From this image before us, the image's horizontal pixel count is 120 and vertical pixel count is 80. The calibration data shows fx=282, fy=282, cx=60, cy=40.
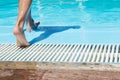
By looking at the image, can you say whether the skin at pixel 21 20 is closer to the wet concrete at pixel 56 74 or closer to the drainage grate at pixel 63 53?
the drainage grate at pixel 63 53

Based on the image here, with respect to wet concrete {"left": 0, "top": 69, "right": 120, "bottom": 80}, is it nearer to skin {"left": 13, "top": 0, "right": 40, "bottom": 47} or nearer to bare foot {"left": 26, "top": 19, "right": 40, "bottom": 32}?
skin {"left": 13, "top": 0, "right": 40, "bottom": 47}

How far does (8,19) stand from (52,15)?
114cm

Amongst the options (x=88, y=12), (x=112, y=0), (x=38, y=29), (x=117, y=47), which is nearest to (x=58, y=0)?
(x=112, y=0)

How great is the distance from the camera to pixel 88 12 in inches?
301

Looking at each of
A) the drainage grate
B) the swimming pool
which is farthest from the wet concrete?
the swimming pool

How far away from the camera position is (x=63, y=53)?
3424mm

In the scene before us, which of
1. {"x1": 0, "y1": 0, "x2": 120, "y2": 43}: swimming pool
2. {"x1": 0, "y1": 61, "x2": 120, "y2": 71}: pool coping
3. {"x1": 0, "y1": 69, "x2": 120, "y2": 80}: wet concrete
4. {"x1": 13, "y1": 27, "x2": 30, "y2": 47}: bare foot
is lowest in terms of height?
{"x1": 0, "y1": 0, "x2": 120, "y2": 43}: swimming pool


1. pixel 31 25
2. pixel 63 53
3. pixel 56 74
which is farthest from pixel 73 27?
pixel 56 74

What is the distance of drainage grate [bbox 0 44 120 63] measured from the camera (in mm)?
3150

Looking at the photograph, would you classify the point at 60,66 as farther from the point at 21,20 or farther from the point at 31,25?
the point at 31,25

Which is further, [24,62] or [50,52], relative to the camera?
[50,52]

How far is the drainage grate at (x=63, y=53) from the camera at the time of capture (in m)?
3.15

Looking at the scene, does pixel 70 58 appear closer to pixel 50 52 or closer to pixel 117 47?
pixel 50 52

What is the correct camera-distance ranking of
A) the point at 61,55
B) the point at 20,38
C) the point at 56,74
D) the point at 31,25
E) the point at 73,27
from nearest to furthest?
the point at 56,74 < the point at 61,55 < the point at 20,38 < the point at 31,25 < the point at 73,27
